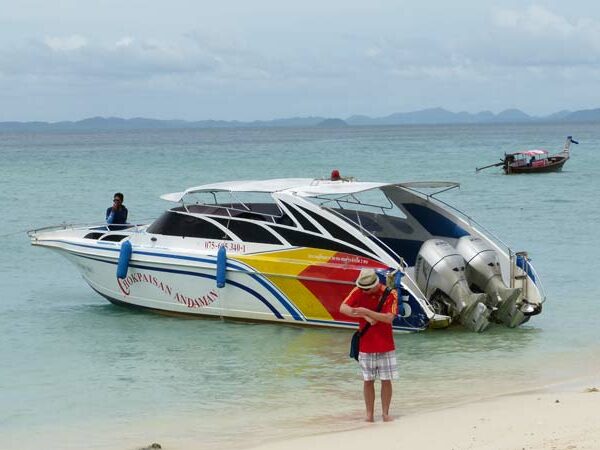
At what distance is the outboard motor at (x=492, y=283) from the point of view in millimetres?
13250

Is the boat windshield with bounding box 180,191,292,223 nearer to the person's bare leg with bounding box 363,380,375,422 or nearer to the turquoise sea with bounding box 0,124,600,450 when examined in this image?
the turquoise sea with bounding box 0,124,600,450

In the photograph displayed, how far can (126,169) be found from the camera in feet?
219

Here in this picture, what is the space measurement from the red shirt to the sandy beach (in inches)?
26.8

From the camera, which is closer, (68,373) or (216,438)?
(216,438)

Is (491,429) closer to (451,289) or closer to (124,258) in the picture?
(451,289)

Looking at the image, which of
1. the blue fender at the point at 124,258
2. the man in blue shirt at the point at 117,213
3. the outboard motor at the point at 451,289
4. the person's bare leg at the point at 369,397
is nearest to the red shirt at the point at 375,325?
the person's bare leg at the point at 369,397

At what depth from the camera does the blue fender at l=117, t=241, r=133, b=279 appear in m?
14.6

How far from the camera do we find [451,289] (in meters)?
12.9

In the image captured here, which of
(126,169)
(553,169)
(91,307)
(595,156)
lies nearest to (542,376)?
(91,307)

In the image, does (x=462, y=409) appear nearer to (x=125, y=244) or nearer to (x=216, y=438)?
(x=216, y=438)

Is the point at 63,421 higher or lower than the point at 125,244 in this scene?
lower

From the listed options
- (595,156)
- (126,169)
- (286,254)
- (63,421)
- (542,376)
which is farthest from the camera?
(595,156)

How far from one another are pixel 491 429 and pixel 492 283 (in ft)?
16.3

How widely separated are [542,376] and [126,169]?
57.1m
